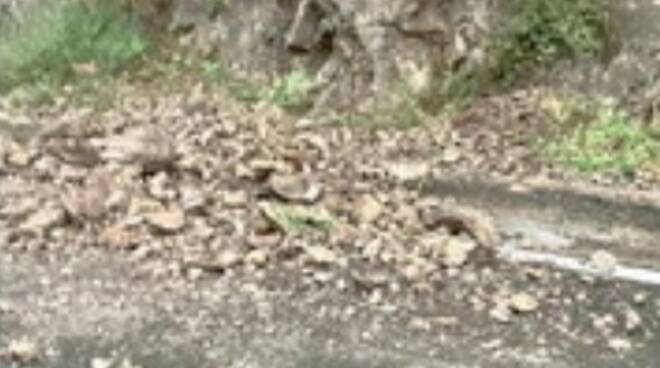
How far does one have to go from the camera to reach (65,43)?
9.27 m

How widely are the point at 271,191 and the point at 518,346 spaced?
187cm

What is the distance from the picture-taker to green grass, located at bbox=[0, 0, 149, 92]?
357 inches

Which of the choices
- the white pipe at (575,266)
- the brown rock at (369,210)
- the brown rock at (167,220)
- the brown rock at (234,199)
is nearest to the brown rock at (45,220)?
the brown rock at (167,220)

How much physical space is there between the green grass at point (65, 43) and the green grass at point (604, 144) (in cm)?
369

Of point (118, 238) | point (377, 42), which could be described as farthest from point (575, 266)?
point (377, 42)

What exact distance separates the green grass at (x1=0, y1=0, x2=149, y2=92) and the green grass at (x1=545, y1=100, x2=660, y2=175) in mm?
3690

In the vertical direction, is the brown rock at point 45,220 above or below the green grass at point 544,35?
below

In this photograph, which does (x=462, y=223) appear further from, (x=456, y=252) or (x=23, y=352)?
(x=23, y=352)

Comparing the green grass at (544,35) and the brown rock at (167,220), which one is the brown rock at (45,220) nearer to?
the brown rock at (167,220)

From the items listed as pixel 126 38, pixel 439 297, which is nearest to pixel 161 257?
pixel 439 297

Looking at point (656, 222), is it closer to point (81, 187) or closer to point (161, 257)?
point (161, 257)

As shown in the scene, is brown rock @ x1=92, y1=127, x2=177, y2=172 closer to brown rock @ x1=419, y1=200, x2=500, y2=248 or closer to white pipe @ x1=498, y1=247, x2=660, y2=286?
brown rock @ x1=419, y1=200, x2=500, y2=248

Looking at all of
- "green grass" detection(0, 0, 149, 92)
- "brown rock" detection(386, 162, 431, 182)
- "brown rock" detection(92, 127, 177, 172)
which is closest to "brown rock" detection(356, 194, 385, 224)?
"brown rock" detection(386, 162, 431, 182)

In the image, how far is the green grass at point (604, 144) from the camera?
283 inches
